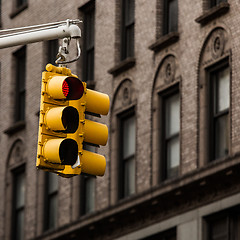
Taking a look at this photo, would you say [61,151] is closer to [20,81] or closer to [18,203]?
[18,203]

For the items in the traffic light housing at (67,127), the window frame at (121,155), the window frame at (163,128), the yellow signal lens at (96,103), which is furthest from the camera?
the window frame at (121,155)

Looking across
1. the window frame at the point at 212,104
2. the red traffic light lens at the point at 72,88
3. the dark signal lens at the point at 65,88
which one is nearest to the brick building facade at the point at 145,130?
the window frame at the point at 212,104

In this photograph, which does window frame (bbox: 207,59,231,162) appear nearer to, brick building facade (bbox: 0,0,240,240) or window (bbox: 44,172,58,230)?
brick building facade (bbox: 0,0,240,240)

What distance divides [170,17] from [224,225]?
273 inches

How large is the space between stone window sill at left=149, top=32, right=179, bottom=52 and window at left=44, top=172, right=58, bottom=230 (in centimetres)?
823

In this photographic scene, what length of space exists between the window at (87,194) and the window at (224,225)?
6904mm

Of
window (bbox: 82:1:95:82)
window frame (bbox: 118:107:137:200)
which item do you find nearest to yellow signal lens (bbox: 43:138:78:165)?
window frame (bbox: 118:107:137:200)

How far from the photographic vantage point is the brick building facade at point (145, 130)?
29516mm

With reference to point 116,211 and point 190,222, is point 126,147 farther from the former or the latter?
point 190,222

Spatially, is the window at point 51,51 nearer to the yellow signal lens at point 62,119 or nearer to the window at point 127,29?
the window at point 127,29

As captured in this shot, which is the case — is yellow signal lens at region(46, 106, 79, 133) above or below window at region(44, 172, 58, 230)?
below

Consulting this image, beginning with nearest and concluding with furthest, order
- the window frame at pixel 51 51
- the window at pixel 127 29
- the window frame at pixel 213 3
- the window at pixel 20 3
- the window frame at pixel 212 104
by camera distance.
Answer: the window frame at pixel 212 104
the window frame at pixel 213 3
the window at pixel 127 29
the window frame at pixel 51 51
the window at pixel 20 3

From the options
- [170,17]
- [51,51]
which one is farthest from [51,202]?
[170,17]

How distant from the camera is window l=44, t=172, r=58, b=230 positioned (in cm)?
3881
